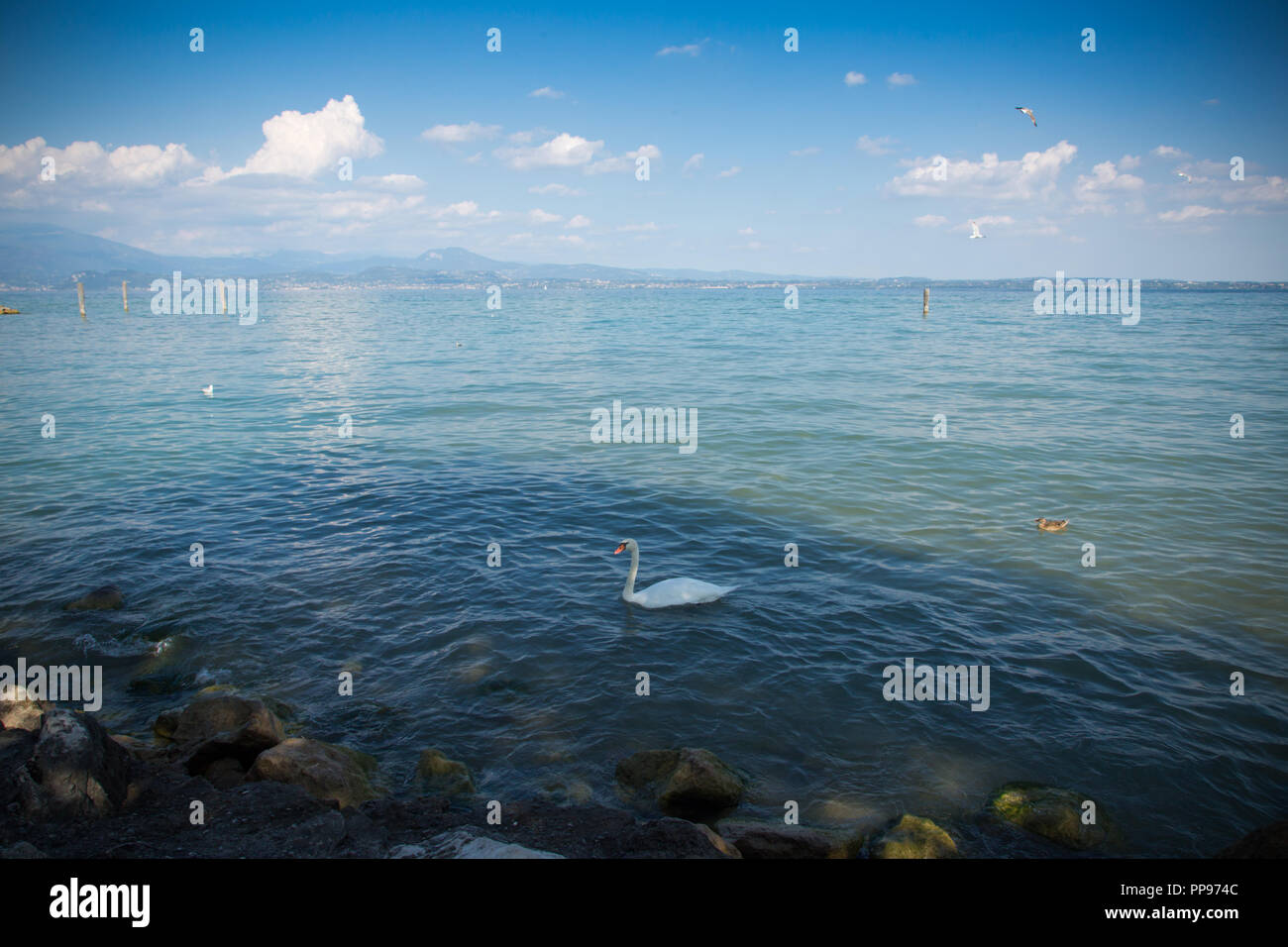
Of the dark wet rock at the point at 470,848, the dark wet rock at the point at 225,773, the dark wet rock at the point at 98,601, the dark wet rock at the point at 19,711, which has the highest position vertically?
the dark wet rock at the point at 98,601

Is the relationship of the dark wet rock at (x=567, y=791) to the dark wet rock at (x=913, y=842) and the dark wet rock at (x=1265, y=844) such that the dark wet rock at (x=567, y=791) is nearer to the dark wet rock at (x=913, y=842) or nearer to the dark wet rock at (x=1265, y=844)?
the dark wet rock at (x=913, y=842)

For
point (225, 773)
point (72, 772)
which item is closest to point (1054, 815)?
point (225, 773)

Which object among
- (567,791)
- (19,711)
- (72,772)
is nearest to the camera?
(72,772)

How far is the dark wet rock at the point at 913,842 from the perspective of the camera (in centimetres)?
713

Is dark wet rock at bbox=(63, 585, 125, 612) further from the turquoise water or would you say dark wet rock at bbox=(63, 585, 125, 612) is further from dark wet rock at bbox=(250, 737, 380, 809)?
dark wet rock at bbox=(250, 737, 380, 809)

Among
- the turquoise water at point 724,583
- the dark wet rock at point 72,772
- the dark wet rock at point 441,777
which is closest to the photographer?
the dark wet rock at point 72,772

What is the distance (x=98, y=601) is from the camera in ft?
42.4

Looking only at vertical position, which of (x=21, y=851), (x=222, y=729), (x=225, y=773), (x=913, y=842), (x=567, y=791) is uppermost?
(x=21, y=851)

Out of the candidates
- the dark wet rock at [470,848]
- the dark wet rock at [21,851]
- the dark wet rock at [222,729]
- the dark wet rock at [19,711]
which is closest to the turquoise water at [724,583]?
the dark wet rock at [222,729]

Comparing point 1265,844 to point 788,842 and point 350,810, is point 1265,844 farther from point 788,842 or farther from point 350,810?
point 350,810

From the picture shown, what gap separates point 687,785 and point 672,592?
519 centimetres

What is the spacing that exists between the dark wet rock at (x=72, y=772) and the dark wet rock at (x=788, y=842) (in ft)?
19.9

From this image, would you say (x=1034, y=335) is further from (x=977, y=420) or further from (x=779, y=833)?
(x=779, y=833)
